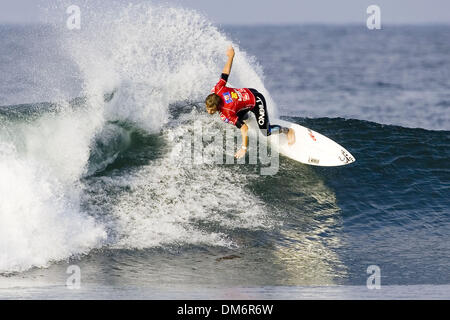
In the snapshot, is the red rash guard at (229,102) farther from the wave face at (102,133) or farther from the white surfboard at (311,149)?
the white surfboard at (311,149)

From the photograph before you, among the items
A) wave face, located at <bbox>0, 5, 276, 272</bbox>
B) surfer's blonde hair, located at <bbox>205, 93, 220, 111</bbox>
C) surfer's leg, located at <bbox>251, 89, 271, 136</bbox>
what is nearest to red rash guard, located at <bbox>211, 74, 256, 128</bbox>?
surfer's blonde hair, located at <bbox>205, 93, 220, 111</bbox>

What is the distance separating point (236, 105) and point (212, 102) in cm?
66

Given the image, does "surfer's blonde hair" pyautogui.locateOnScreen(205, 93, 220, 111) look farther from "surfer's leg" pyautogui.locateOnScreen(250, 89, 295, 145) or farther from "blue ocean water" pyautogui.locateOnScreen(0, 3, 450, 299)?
"blue ocean water" pyautogui.locateOnScreen(0, 3, 450, 299)

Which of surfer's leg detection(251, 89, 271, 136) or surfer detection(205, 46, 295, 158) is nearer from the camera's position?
surfer detection(205, 46, 295, 158)

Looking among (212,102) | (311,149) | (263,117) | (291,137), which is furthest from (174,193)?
(311,149)

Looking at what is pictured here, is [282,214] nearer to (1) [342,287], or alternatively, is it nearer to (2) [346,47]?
(1) [342,287]

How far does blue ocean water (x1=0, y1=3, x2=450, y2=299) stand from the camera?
8.42 meters

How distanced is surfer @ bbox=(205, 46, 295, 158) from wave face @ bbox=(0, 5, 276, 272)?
44.4 inches

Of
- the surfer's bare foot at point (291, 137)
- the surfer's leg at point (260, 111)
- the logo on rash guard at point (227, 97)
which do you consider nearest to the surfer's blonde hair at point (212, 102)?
the logo on rash guard at point (227, 97)

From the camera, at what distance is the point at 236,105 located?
1065 centimetres

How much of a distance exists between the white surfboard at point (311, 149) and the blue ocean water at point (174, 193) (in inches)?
6.9
